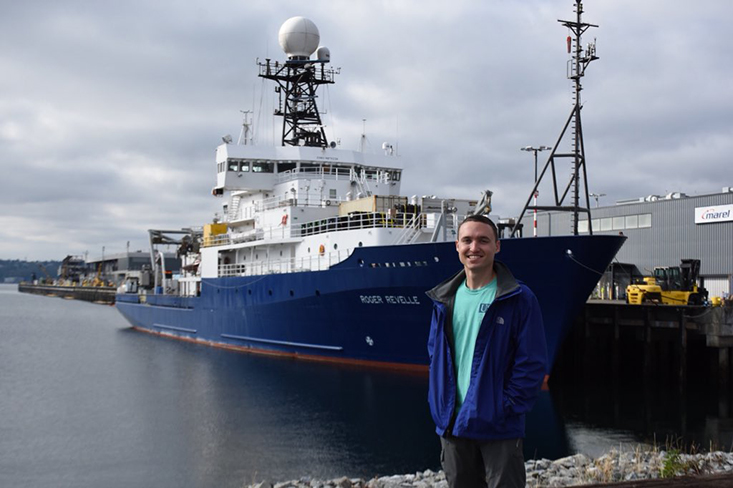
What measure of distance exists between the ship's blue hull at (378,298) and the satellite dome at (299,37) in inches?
430

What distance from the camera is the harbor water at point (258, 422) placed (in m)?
12.1

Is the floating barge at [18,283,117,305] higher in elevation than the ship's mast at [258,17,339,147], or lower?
lower

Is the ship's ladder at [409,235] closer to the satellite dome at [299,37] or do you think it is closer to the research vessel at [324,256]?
the research vessel at [324,256]

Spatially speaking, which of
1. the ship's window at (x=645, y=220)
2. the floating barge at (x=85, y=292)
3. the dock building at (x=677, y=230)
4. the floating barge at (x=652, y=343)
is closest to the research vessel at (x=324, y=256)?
the floating barge at (x=652, y=343)

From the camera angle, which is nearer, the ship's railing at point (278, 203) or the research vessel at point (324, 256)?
the research vessel at point (324, 256)

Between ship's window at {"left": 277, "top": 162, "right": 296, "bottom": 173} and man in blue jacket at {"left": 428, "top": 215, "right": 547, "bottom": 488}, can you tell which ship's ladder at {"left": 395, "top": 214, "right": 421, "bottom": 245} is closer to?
ship's window at {"left": 277, "top": 162, "right": 296, "bottom": 173}

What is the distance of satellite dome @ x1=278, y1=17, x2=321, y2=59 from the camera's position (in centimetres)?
2955

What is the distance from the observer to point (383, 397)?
1731 centimetres

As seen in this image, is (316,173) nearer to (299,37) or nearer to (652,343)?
(299,37)

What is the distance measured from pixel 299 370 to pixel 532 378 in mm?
18179

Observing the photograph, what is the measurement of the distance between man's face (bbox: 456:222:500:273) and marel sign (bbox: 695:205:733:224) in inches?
1103

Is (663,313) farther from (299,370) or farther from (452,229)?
(299,370)

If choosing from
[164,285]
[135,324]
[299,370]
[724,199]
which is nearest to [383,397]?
[299,370]

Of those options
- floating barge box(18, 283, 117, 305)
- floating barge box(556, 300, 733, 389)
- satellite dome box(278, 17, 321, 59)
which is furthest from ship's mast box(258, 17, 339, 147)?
floating barge box(18, 283, 117, 305)
